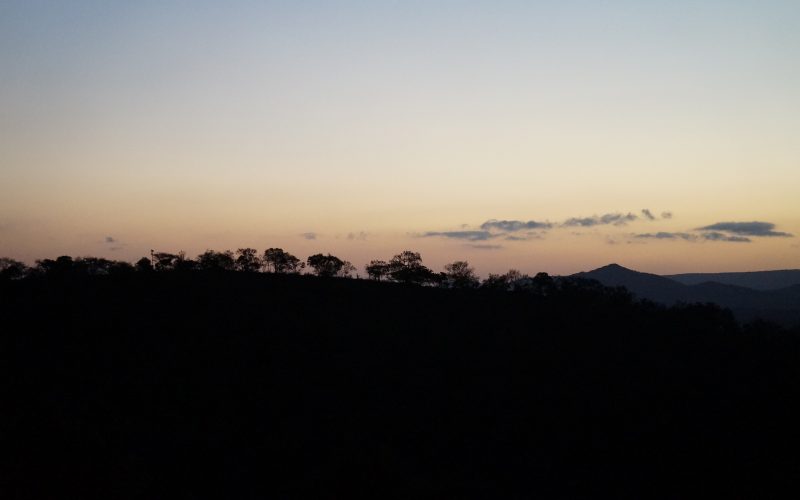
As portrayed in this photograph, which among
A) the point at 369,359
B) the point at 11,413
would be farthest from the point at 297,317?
the point at 11,413

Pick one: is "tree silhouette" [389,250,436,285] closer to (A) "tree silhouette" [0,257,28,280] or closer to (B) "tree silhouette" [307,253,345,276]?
(B) "tree silhouette" [307,253,345,276]

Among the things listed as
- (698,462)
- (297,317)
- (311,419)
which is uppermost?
(297,317)

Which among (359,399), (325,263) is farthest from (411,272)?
(359,399)

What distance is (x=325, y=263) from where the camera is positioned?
391 feet

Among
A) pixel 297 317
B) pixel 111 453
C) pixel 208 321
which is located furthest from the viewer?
pixel 297 317

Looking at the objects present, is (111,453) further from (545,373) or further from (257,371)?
(545,373)

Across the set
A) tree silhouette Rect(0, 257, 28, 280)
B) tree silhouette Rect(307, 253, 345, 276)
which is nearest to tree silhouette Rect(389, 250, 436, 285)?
tree silhouette Rect(307, 253, 345, 276)

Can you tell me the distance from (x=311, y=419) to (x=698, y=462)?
88.2 ft

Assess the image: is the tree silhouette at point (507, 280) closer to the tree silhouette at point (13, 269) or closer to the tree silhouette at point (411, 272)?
the tree silhouette at point (411, 272)

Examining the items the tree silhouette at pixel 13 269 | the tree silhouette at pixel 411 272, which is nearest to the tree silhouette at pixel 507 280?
the tree silhouette at pixel 411 272

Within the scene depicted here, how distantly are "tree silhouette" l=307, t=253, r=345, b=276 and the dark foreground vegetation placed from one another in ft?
133

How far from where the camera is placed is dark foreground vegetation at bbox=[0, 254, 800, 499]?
3080 cm

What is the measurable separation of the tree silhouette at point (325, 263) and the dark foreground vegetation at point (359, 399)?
4048 cm

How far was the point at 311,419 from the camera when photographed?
39.6 meters
